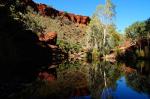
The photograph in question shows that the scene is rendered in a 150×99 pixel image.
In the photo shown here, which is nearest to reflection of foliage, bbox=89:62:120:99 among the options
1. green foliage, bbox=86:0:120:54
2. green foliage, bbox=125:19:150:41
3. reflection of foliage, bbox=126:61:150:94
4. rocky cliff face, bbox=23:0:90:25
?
reflection of foliage, bbox=126:61:150:94

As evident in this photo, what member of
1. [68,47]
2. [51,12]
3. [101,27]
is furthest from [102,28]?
[51,12]

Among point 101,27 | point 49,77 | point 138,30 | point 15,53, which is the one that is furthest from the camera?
point 138,30

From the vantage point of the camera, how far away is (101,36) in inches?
2776

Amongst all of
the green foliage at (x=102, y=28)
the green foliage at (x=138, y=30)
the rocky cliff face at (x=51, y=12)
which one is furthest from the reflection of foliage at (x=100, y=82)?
the rocky cliff face at (x=51, y=12)

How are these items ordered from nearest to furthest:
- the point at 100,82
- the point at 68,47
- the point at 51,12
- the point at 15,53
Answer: the point at 100,82 → the point at 15,53 → the point at 68,47 → the point at 51,12

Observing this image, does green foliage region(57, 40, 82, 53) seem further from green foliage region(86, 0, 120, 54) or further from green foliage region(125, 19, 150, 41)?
green foliage region(125, 19, 150, 41)

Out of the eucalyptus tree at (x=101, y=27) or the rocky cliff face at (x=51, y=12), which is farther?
the rocky cliff face at (x=51, y=12)

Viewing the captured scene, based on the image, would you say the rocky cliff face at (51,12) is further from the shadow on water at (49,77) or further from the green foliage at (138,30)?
the shadow on water at (49,77)

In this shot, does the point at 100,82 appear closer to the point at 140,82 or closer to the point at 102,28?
the point at 140,82

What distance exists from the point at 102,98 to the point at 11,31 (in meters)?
24.6

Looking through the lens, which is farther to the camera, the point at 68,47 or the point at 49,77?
the point at 68,47

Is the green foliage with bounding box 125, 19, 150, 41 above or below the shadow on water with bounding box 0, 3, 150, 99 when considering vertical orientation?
above

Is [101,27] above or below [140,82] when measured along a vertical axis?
above

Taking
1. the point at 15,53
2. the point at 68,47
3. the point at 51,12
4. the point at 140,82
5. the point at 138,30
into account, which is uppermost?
the point at 51,12
